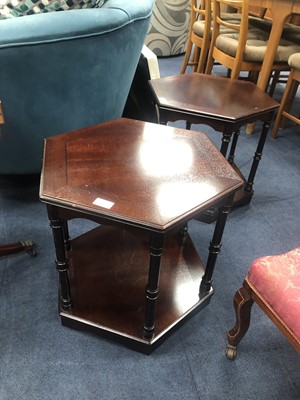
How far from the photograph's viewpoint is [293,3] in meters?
1.87

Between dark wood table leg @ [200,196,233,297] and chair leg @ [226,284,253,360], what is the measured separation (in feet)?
0.49

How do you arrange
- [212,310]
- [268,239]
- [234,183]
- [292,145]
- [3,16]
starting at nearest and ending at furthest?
1. [234,183]
2. [212,310]
3. [3,16]
4. [268,239]
5. [292,145]

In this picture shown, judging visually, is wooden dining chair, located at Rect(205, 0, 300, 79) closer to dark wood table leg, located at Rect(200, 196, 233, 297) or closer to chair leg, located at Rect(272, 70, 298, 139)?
chair leg, located at Rect(272, 70, 298, 139)

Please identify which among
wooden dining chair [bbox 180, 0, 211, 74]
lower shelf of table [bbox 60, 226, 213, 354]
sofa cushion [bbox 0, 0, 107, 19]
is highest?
sofa cushion [bbox 0, 0, 107, 19]

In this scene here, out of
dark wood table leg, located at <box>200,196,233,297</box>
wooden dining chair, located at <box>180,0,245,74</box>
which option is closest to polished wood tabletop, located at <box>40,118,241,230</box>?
dark wood table leg, located at <box>200,196,233,297</box>

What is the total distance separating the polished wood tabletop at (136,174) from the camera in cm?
74

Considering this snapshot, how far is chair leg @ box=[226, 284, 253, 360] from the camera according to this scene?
2.87 ft

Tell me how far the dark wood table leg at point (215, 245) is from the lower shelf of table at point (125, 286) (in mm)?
42

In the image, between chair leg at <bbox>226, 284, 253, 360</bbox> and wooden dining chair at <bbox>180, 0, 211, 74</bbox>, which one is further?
wooden dining chair at <bbox>180, 0, 211, 74</bbox>

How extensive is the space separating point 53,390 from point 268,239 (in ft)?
3.40

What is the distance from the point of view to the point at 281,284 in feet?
2.49

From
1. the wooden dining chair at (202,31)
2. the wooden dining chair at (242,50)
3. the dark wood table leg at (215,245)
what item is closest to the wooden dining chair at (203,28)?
the wooden dining chair at (202,31)

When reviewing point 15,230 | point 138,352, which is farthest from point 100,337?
point 15,230

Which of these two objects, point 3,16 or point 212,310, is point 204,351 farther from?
point 3,16
